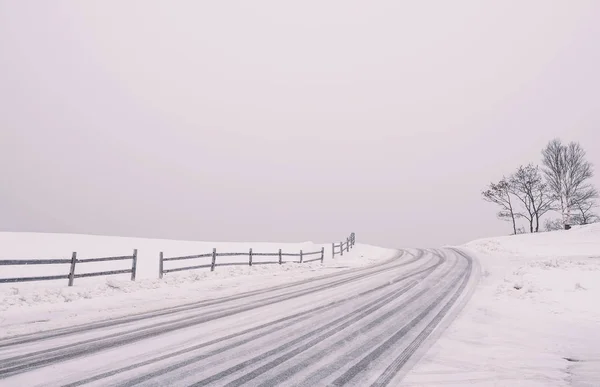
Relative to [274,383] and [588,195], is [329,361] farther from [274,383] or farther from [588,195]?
[588,195]

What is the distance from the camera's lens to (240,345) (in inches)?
222

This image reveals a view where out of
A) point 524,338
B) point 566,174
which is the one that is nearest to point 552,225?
point 566,174

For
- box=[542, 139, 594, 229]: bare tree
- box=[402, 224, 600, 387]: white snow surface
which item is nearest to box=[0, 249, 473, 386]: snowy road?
box=[402, 224, 600, 387]: white snow surface

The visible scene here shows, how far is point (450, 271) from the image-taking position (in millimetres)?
17062

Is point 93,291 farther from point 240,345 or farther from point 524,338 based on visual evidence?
point 524,338

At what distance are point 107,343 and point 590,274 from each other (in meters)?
15.6

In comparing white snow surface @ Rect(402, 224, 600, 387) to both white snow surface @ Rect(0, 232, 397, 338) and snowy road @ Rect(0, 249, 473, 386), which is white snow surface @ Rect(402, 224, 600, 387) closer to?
snowy road @ Rect(0, 249, 473, 386)

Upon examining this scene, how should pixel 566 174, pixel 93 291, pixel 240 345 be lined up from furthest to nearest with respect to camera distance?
pixel 566 174 → pixel 93 291 → pixel 240 345

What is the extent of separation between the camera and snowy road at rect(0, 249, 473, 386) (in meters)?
4.35

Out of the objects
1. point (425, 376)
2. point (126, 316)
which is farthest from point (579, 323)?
point (126, 316)

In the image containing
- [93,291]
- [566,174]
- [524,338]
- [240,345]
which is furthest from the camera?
[566,174]

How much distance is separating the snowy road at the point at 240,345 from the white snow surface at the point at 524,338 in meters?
0.57

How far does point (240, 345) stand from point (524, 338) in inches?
219

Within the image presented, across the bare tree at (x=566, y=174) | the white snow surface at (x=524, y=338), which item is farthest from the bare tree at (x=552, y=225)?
the white snow surface at (x=524, y=338)
